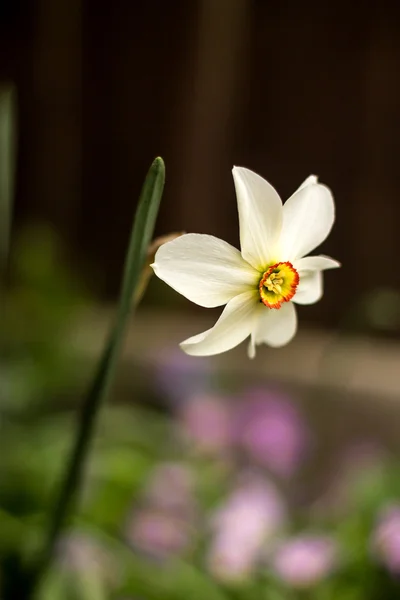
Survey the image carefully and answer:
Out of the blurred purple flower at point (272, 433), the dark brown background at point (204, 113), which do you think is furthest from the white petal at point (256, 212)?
the dark brown background at point (204, 113)

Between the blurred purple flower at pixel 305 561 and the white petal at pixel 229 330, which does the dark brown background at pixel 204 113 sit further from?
the white petal at pixel 229 330

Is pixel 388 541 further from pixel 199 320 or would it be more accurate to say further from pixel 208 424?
pixel 199 320

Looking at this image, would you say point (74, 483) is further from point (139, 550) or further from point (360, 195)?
point (360, 195)

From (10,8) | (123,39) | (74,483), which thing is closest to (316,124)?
(123,39)

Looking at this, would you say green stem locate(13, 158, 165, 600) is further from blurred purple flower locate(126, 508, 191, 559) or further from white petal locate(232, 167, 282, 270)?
blurred purple flower locate(126, 508, 191, 559)

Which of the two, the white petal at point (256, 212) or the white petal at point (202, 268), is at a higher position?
the white petal at point (256, 212)

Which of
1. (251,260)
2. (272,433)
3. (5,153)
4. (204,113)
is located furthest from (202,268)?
(204,113)
